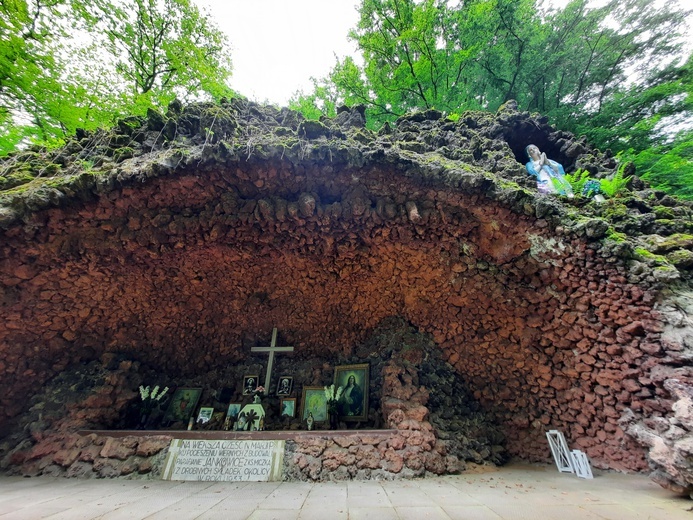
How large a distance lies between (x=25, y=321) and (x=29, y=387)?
4.66 ft

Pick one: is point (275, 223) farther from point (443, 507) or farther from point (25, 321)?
point (25, 321)

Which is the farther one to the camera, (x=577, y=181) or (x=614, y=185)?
(x=577, y=181)

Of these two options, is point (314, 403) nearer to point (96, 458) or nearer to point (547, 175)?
point (96, 458)

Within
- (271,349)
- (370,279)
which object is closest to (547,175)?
(370,279)

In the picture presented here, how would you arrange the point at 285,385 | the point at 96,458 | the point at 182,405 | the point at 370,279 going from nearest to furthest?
the point at 96,458 → the point at 370,279 → the point at 182,405 → the point at 285,385

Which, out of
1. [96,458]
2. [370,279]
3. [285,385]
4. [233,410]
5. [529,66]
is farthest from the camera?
[529,66]

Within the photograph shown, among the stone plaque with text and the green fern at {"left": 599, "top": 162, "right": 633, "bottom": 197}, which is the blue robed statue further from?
the stone plaque with text

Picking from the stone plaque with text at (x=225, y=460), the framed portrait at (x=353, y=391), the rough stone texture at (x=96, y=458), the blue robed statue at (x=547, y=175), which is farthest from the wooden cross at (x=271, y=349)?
the blue robed statue at (x=547, y=175)

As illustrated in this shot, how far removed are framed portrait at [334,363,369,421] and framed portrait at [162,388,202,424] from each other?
3.01 m

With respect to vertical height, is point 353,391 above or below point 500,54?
below

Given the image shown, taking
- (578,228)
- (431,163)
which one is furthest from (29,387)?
(578,228)

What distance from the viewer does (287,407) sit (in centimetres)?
588

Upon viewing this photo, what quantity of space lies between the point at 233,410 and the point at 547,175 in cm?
748

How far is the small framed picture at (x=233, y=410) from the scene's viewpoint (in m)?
5.87
